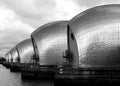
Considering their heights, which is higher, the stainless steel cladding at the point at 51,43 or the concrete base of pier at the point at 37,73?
the stainless steel cladding at the point at 51,43

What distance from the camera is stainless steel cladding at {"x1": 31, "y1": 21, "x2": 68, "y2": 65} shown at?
44438 mm

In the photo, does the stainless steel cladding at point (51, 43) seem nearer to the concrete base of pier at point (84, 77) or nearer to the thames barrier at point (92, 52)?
the thames barrier at point (92, 52)

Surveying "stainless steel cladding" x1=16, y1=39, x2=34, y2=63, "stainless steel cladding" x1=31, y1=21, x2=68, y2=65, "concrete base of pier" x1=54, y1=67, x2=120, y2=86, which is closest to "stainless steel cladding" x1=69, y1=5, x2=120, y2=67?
"concrete base of pier" x1=54, y1=67, x2=120, y2=86

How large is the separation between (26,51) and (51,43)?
2400 centimetres

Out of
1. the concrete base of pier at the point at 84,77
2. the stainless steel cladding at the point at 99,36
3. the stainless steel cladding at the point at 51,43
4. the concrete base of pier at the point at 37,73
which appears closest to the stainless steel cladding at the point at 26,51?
the stainless steel cladding at the point at 51,43

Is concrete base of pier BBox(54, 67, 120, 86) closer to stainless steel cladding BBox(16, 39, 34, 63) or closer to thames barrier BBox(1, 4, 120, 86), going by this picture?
thames barrier BBox(1, 4, 120, 86)

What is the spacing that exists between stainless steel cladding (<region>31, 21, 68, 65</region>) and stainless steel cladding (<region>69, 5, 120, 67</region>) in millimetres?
9719

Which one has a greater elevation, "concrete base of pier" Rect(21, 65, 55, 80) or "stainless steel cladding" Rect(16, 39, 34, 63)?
"stainless steel cladding" Rect(16, 39, 34, 63)

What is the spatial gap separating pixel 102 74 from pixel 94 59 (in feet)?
20.4

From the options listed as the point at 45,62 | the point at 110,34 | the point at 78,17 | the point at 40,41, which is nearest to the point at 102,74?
the point at 110,34

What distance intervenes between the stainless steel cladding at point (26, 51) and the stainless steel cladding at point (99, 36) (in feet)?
104

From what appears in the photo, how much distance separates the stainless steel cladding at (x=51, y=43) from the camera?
1750 inches

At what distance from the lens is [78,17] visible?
36781 mm

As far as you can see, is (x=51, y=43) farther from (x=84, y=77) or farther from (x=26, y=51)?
(x=26, y=51)
